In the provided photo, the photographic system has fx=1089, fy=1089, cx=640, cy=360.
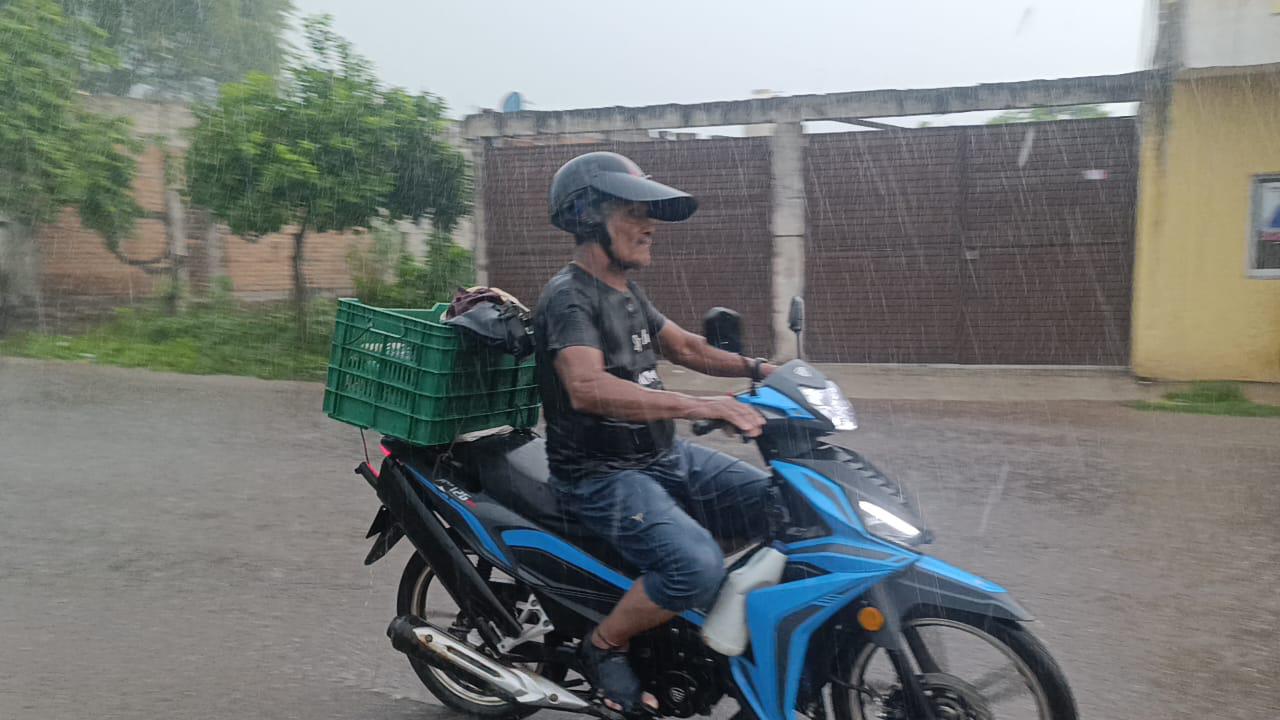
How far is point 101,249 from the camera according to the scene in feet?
52.0

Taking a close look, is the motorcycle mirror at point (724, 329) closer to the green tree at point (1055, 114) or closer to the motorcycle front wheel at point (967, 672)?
the motorcycle front wheel at point (967, 672)

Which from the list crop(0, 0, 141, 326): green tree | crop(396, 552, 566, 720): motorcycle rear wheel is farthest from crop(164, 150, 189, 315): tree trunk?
crop(396, 552, 566, 720): motorcycle rear wheel

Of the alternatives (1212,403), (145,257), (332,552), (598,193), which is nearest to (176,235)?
(145,257)

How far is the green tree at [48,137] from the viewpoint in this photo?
11.2 meters

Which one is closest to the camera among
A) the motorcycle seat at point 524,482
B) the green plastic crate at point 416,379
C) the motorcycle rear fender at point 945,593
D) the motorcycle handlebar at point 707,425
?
the motorcycle rear fender at point 945,593

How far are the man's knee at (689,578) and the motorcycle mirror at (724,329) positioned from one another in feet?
2.62

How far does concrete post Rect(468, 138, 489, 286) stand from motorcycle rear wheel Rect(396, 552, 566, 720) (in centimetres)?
1011

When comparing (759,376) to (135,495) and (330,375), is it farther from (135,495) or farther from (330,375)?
(135,495)

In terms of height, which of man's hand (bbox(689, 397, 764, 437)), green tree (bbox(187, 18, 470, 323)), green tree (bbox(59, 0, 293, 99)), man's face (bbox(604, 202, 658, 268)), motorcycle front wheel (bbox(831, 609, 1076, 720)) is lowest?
motorcycle front wheel (bbox(831, 609, 1076, 720))

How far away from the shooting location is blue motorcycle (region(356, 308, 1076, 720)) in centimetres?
280

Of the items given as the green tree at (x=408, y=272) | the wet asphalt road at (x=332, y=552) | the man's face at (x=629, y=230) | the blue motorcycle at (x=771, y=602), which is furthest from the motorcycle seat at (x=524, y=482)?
the green tree at (x=408, y=272)

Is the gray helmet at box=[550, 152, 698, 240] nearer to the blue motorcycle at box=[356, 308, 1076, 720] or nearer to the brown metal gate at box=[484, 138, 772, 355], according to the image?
the blue motorcycle at box=[356, 308, 1076, 720]

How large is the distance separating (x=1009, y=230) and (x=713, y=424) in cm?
1012

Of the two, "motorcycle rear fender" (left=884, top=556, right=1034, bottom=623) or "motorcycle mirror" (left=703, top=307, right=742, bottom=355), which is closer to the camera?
"motorcycle rear fender" (left=884, top=556, right=1034, bottom=623)
